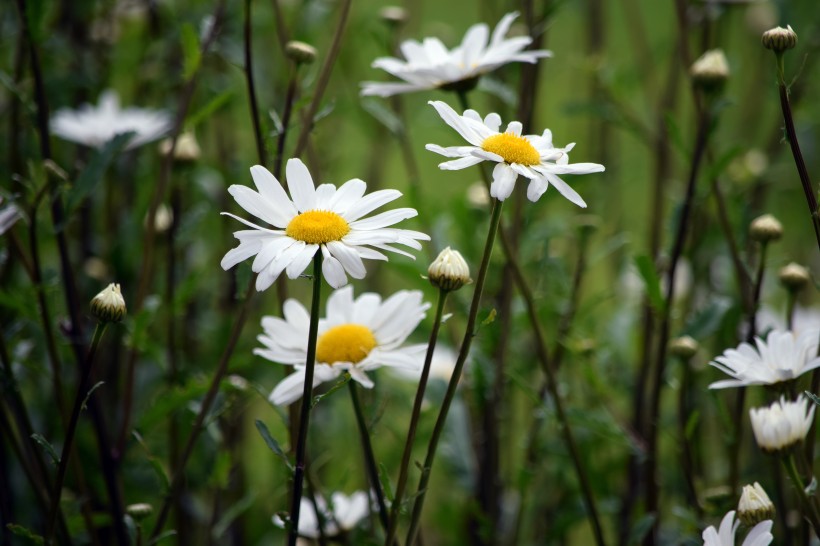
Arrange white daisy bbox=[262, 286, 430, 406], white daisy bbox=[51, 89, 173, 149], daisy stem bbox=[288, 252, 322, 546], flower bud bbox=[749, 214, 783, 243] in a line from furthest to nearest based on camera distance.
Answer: white daisy bbox=[51, 89, 173, 149] < flower bud bbox=[749, 214, 783, 243] < white daisy bbox=[262, 286, 430, 406] < daisy stem bbox=[288, 252, 322, 546]

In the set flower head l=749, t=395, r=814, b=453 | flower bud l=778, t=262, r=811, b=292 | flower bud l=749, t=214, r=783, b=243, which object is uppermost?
flower bud l=749, t=214, r=783, b=243

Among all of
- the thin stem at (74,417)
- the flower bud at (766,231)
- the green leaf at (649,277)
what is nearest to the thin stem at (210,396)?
the thin stem at (74,417)

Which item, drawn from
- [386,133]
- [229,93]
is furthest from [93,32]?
[229,93]

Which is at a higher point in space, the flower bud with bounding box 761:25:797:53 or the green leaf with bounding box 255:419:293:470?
the flower bud with bounding box 761:25:797:53

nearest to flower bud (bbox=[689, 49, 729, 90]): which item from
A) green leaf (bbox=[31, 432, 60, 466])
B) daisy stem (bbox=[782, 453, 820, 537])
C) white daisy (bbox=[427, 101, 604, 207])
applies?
white daisy (bbox=[427, 101, 604, 207])

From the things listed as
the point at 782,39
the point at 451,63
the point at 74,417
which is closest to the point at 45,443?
the point at 74,417

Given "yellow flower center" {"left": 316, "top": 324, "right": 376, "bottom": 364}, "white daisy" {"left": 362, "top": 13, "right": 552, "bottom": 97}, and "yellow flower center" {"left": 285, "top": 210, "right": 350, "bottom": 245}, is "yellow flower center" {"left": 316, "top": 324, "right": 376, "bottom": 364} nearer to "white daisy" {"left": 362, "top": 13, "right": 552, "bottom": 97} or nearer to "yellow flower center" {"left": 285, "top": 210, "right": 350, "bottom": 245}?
"yellow flower center" {"left": 285, "top": 210, "right": 350, "bottom": 245}
